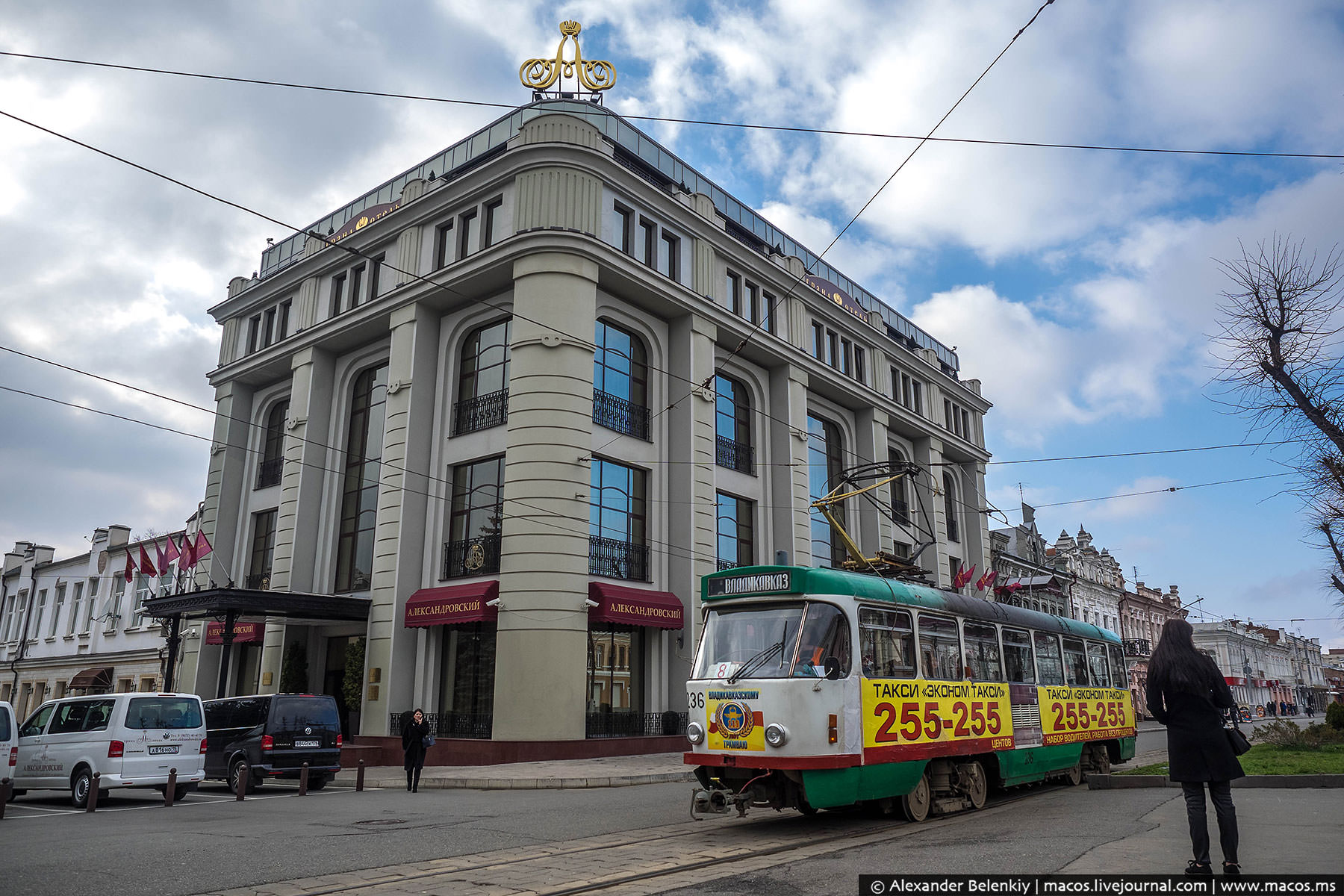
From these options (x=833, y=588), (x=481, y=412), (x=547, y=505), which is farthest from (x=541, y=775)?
(x=481, y=412)

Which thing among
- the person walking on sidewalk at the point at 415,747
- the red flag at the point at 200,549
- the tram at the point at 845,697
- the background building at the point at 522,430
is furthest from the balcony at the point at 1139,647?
the person walking on sidewalk at the point at 415,747

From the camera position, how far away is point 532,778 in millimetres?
18250

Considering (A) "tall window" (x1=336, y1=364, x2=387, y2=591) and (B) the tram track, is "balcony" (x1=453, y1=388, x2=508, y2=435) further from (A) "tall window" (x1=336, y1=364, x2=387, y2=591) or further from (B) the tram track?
(B) the tram track

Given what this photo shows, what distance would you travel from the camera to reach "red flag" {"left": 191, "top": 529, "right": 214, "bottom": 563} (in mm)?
28188

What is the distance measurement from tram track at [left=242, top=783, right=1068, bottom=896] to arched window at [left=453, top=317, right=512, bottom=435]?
55.1 feet

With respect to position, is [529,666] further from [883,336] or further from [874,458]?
[883,336]

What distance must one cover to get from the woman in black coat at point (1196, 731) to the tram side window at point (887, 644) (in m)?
3.82

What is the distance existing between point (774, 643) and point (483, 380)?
59.9 ft

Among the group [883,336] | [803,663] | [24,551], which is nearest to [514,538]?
[803,663]

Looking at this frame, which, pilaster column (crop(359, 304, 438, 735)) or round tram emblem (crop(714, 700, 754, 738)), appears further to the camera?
pilaster column (crop(359, 304, 438, 735))

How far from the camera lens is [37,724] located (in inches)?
637

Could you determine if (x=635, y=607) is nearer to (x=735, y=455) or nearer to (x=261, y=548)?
(x=735, y=455)

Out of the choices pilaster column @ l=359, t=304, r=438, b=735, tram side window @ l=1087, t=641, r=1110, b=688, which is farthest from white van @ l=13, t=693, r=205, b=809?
tram side window @ l=1087, t=641, r=1110, b=688

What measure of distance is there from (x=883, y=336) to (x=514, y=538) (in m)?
20.8
